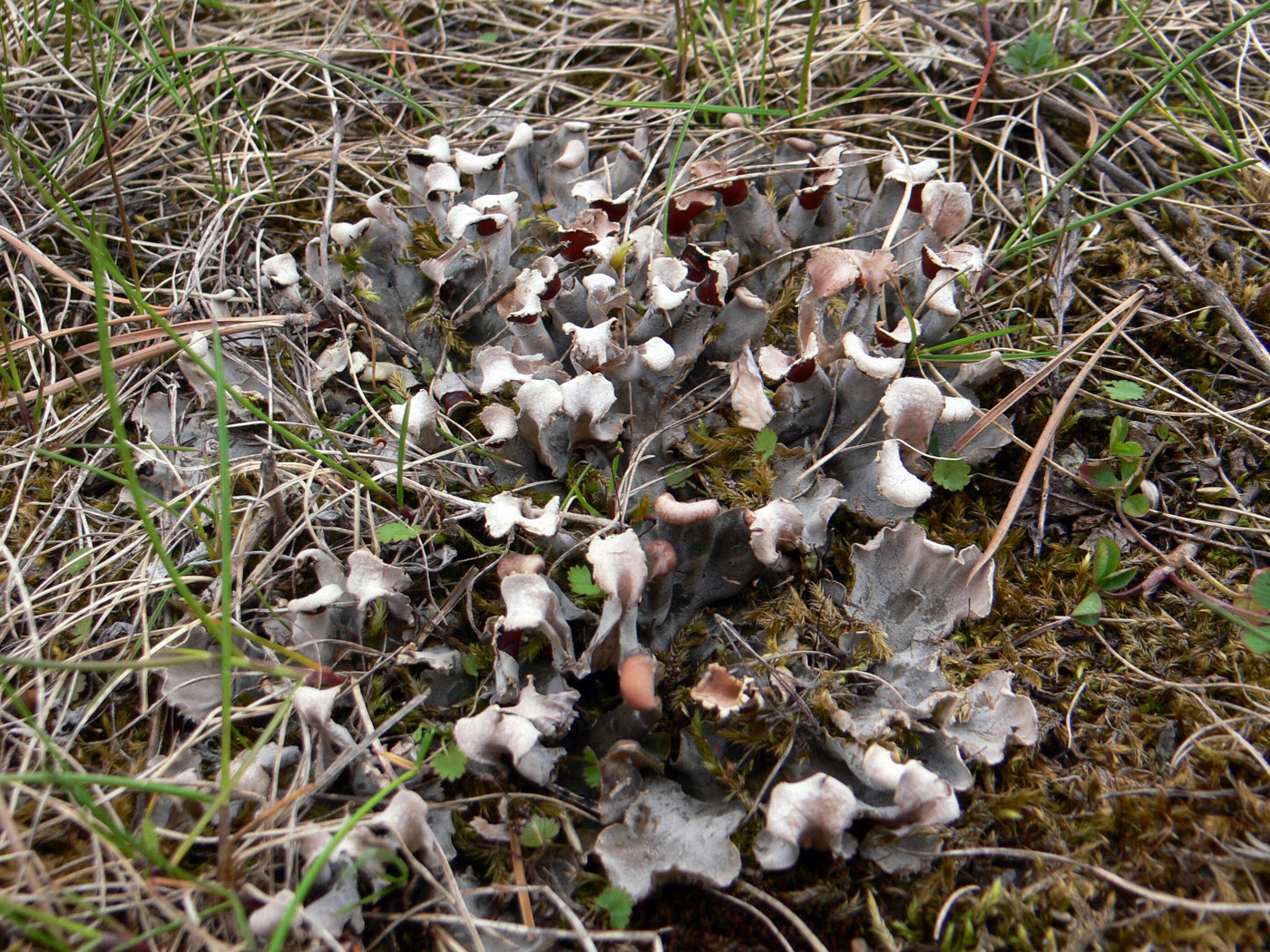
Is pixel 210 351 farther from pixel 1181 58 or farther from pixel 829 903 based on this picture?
pixel 1181 58

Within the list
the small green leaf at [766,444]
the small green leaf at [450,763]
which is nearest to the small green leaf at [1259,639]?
the small green leaf at [766,444]

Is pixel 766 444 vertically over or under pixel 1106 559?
over

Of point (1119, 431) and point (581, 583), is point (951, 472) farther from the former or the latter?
point (581, 583)

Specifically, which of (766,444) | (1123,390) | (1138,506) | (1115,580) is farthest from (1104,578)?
(766,444)

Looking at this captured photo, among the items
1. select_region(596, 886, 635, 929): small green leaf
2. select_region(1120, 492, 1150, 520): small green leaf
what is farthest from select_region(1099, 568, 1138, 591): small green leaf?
select_region(596, 886, 635, 929): small green leaf

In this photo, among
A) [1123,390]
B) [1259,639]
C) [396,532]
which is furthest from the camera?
[1123,390]

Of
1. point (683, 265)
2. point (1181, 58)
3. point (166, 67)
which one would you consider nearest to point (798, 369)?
point (683, 265)

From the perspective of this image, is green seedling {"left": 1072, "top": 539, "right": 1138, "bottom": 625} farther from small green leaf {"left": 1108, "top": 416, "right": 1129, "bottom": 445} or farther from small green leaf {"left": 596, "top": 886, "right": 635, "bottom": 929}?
small green leaf {"left": 596, "top": 886, "right": 635, "bottom": 929}

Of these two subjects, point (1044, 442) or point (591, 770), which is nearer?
point (591, 770)
